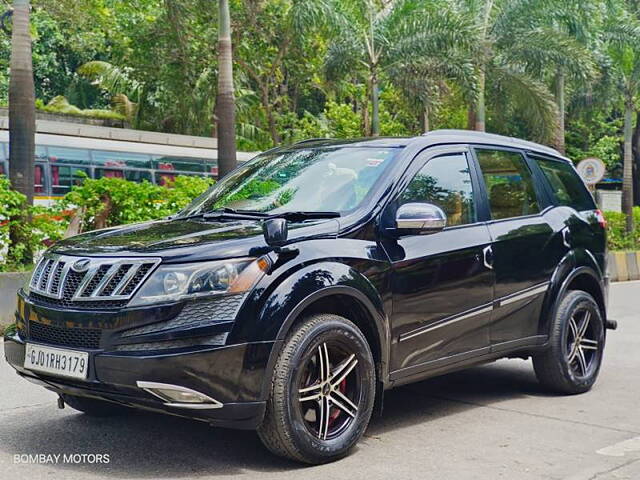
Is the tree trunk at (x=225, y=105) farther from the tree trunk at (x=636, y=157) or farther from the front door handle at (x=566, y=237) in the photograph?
the tree trunk at (x=636, y=157)

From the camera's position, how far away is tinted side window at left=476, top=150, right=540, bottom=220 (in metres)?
5.76

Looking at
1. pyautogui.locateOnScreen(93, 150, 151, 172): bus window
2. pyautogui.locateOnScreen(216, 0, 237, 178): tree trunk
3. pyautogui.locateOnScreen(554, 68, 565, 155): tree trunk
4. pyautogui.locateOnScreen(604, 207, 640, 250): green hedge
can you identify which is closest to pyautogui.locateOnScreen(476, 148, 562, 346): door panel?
pyautogui.locateOnScreen(216, 0, 237, 178): tree trunk

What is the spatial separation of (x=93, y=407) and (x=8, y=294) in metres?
4.03

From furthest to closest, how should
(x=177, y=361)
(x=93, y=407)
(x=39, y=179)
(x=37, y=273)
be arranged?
(x=39, y=179), (x=93, y=407), (x=37, y=273), (x=177, y=361)

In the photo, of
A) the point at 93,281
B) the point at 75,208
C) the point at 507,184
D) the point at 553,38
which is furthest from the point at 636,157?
the point at 93,281

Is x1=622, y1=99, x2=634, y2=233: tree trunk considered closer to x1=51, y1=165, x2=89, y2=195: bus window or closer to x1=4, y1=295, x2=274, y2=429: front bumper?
x1=51, y1=165, x2=89, y2=195: bus window

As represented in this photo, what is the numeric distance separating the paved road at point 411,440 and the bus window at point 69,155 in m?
16.5

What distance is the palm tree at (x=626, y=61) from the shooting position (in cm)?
2630

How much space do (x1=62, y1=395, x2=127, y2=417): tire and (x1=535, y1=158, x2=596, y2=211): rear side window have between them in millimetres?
3406

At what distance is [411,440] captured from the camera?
4.97 metres

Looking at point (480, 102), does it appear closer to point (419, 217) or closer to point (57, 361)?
point (419, 217)

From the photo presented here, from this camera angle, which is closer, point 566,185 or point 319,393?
point 319,393

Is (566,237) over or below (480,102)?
below

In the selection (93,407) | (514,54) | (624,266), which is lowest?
(624,266)
